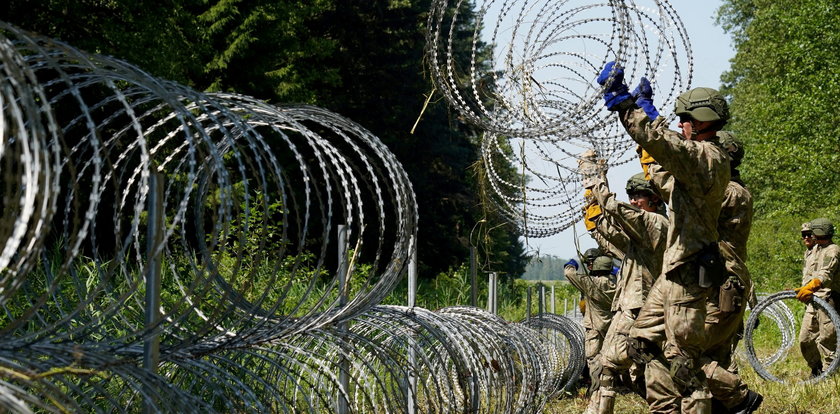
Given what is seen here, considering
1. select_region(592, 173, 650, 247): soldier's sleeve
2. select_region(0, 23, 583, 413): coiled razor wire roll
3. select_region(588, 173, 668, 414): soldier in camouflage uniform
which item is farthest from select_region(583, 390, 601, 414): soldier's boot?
select_region(592, 173, 650, 247): soldier's sleeve

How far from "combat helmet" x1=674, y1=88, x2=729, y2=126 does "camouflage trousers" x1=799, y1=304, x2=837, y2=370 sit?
708cm

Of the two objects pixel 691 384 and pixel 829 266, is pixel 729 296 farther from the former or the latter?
pixel 829 266

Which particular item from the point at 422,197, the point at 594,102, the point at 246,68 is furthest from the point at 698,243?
the point at 422,197

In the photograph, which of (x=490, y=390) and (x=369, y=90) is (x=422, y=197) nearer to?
(x=369, y=90)

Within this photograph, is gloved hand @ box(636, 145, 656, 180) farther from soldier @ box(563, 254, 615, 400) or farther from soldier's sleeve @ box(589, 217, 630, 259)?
soldier @ box(563, 254, 615, 400)

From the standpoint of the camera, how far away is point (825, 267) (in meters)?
12.1

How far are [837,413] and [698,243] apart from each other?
12.2ft

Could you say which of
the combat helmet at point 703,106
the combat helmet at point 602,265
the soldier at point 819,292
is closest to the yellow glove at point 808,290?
the soldier at point 819,292

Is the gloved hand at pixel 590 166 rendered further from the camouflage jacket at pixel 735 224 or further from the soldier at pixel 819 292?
the soldier at pixel 819 292

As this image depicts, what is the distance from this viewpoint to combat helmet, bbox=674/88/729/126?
6062mm

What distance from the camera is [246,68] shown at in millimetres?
25969

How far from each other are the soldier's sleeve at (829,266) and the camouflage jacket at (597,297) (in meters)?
2.94

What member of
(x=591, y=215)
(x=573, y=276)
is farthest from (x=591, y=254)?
(x=591, y=215)

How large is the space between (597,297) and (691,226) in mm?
4720
